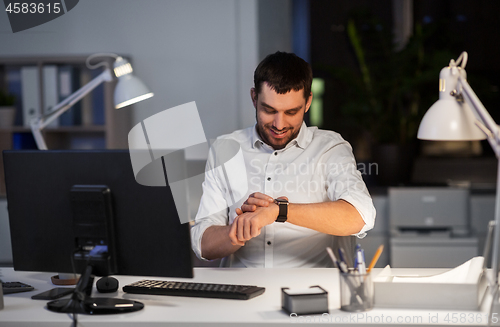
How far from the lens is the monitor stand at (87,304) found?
48.6 inches

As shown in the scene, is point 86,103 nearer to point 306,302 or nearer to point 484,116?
point 306,302

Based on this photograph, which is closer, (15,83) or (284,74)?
(284,74)

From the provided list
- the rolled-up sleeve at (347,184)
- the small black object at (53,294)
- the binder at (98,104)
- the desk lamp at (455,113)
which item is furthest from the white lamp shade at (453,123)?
the binder at (98,104)

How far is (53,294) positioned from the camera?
4.49 ft

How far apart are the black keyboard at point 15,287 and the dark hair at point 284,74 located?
1.04 metres

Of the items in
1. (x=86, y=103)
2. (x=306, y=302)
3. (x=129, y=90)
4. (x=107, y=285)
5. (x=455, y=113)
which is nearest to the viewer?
(x=306, y=302)

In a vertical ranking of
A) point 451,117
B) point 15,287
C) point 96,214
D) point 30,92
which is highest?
point 30,92

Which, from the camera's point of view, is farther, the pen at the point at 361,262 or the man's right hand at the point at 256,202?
the man's right hand at the point at 256,202

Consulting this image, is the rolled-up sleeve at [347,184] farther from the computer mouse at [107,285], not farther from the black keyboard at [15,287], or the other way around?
the black keyboard at [15,287]

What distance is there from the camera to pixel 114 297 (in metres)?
1.37

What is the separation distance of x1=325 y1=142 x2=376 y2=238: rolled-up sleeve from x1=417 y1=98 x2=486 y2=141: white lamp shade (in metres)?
0.53

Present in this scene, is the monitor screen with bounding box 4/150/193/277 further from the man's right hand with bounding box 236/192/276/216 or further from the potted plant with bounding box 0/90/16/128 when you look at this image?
the potted plant with bounding box 0/90/16/128

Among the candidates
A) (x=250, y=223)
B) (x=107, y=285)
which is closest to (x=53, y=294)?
(x=107, y=285)

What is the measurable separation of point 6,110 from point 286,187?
2201mm
